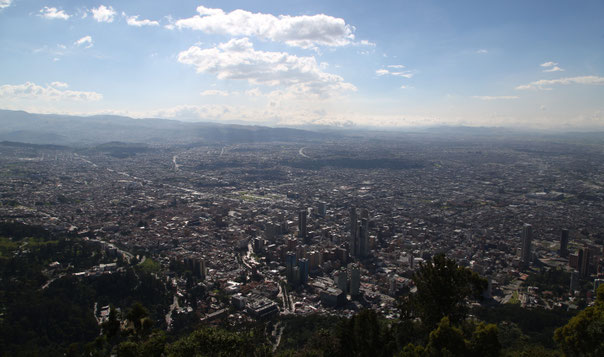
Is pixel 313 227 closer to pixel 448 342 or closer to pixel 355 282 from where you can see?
pixel 355 282

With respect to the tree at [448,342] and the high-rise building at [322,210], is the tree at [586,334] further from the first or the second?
the high-rise building at [322,210]

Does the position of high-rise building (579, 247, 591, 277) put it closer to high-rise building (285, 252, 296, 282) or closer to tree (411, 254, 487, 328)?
high-rise building (285, 252, 296, 282)

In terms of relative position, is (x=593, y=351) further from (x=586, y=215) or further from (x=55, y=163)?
(x=55, y=163)

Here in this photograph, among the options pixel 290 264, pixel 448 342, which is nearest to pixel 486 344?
pixel 448 342

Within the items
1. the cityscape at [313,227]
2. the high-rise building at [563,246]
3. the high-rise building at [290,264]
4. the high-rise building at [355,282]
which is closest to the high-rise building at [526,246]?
the cityscape at [313,227]

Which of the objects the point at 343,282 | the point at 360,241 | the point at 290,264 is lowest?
the point at 343,282

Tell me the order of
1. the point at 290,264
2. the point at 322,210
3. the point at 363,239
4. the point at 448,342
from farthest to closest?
the point at 322,210
the point at 363,239
the point at 290,264
the point at 448,342

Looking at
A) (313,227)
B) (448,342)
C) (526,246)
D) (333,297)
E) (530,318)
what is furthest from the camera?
(313,227)

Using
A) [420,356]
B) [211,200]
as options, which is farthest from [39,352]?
[211,200]
